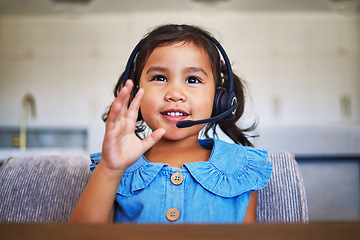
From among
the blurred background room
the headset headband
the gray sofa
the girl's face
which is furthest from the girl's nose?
the blurred background room

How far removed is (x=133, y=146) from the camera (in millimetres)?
623

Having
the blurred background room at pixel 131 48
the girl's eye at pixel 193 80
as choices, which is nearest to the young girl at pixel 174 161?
the girl's eye at pixel 193 80

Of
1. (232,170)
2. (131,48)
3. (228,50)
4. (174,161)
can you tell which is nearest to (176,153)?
(174,161)

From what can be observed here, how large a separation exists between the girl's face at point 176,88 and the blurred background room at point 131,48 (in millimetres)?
3842

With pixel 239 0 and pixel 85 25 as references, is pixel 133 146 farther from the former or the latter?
pixel 85 25

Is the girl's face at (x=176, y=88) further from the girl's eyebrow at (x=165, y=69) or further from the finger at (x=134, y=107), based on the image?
the finger at (x=134, y=107)

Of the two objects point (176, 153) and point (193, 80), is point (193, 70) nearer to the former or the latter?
point (193, 80)

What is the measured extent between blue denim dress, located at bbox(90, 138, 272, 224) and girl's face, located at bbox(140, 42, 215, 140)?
0.30ft

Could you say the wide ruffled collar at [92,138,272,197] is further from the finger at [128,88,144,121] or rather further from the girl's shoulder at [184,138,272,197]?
the finger at [128,88,144,121]

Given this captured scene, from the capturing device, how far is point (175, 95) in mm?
738

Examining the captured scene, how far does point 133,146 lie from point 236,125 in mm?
483

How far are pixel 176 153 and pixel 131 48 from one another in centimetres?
408

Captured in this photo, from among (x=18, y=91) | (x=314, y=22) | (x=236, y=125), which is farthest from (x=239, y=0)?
(x=236, y=125)

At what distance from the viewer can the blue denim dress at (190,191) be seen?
71 centimetres
